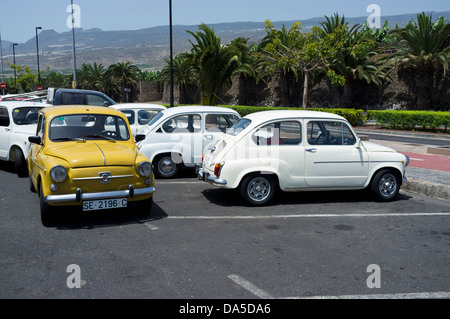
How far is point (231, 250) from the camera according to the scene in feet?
18.7

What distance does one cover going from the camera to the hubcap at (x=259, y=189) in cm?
798

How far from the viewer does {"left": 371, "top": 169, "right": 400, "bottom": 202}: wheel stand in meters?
8.45

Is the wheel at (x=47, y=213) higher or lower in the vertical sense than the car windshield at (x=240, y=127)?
lower

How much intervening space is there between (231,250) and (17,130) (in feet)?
24.3

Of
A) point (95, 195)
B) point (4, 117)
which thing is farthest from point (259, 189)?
point (4, 117)

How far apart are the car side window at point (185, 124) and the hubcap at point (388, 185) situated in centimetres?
436

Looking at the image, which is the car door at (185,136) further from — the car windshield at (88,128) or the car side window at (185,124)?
the car windshield at (88,128)

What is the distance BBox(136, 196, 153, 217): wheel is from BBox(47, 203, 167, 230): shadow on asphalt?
0.06 feet

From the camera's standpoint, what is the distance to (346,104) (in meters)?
33.9

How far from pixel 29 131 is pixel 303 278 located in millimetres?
8320

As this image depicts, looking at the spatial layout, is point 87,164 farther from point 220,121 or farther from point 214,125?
point 220,121

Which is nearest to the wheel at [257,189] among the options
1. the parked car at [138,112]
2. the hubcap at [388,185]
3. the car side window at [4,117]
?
the hubcap at [388,185]
